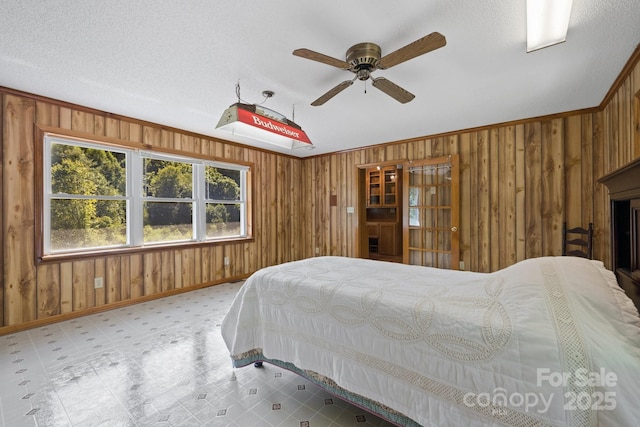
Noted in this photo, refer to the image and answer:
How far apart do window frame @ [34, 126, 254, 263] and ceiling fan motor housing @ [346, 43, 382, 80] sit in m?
3.14

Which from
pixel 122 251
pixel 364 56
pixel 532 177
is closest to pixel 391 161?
pixel 532 177

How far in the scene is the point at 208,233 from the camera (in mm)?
4539

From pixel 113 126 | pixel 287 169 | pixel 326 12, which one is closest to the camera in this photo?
pixel 326 12

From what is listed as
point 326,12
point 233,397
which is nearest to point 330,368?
point 233,397

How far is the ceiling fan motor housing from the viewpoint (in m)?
1.95

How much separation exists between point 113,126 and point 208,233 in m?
2.00

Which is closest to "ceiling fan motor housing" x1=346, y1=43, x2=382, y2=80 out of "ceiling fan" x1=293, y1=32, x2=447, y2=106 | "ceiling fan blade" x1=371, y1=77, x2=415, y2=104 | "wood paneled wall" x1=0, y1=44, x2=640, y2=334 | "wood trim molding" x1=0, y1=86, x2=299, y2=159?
"ceiling fan" x1=293, y1=32, x2=447, y2=106

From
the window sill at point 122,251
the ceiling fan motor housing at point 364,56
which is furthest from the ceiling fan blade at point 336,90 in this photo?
the window sill at point 122,251

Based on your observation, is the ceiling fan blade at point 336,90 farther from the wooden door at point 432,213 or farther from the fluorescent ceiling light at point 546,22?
the wooden door at point 432,213

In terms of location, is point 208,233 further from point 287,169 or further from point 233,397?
point 233,397

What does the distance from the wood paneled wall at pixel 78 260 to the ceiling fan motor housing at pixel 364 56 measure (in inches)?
124

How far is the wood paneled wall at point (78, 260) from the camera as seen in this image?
2.79 meters

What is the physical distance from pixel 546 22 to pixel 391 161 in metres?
3.21

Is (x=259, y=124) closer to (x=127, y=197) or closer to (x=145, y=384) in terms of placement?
(x=145, y=384)
